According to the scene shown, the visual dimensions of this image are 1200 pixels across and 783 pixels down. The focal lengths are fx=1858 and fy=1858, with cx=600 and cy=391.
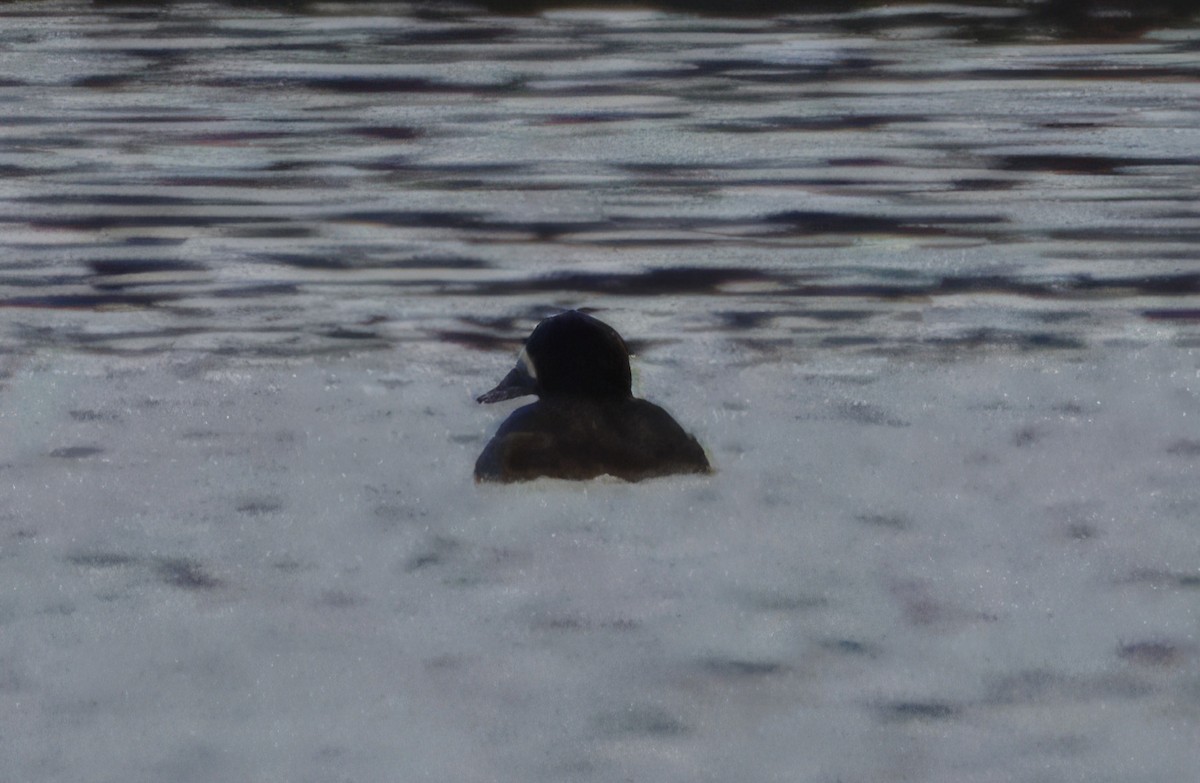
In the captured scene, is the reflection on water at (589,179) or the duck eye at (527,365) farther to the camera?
the reflection on water at (589,179)

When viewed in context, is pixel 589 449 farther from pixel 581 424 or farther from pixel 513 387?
pixel 513 387

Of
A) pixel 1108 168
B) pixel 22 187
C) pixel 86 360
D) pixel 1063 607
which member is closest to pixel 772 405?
pixel 1063 607

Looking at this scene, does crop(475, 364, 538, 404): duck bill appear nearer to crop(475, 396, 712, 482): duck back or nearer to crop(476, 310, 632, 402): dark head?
crop(476, 310, 632, 402): dark head

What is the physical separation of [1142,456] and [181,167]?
7.31 metres

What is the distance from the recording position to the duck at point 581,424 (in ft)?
18.2

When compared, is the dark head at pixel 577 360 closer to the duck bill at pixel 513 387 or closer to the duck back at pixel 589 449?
the duck bill at pixel 513 387

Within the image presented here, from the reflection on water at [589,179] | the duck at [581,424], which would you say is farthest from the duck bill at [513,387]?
the reflection on water at [589,179]

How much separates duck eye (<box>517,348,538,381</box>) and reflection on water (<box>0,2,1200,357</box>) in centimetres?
143

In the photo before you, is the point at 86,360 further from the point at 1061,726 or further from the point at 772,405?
the point at 1061,726

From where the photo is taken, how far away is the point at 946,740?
3.79m

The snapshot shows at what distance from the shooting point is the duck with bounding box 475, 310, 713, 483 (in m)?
5.54

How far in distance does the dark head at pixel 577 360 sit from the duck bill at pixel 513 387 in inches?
1.8

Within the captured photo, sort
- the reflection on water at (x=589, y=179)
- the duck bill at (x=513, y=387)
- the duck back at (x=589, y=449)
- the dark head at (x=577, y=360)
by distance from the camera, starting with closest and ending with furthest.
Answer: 1. the duck back at (x=589, y=449)
2. the dark head at (x=577, y=360)
3. the duck bill at (x=513, y=387)
4. the reflection on water at (x=589, y=179)

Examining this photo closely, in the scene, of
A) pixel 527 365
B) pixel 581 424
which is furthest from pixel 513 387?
pixel 581 424
